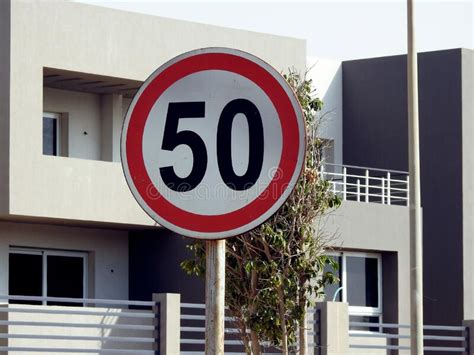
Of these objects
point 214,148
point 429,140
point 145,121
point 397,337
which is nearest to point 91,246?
point 397,337

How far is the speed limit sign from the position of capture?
3.95 metres

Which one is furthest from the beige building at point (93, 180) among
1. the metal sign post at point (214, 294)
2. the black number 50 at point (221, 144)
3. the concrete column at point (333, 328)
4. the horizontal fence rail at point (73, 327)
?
the black number 50 at point (221, 144)

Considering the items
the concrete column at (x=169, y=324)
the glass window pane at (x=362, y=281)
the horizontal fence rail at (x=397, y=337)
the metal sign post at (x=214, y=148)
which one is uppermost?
the metal sign post at (x=214, y=148)

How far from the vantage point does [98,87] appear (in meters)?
23.8

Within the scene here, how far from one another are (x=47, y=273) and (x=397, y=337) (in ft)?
21.2

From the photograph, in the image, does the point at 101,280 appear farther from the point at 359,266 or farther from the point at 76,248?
the point at 359,266

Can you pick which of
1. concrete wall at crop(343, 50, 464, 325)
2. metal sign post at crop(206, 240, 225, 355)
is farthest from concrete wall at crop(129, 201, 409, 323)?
metal sign post at crop(206, 240, 225, 355)

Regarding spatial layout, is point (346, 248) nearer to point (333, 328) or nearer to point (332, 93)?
point (333, 328)

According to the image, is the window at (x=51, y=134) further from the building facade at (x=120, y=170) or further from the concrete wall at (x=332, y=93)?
the concrete wall at (x=332, y=93)

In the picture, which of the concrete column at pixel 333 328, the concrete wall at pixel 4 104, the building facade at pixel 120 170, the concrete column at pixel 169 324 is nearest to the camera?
the concrete column at pixel 169 324

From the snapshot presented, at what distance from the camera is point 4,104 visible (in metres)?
21.2

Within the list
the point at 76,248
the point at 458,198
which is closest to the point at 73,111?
the point at 76,248

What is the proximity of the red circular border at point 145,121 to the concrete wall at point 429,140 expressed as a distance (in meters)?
23.2

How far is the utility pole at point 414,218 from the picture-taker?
16859 millimetres
